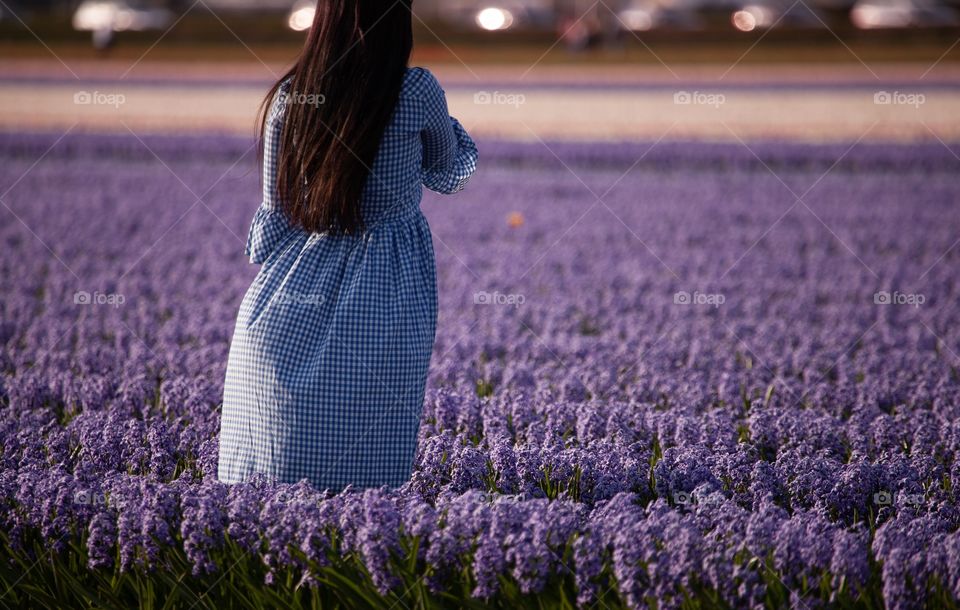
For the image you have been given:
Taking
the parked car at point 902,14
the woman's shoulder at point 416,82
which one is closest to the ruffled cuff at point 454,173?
the woman's shoulder at point 416,82

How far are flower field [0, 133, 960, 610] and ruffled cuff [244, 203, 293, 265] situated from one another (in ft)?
2.84

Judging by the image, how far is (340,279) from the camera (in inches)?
148

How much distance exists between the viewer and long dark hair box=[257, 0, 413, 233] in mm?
3537

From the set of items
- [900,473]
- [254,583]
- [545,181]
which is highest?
[545,181]

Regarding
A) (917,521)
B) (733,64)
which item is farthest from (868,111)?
(917,521)

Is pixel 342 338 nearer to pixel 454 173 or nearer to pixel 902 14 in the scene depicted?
pixel 454 173

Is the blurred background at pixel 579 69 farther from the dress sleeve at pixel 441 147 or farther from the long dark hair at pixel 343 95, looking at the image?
the long dark hair at pixel 343 95

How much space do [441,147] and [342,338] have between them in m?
0.82

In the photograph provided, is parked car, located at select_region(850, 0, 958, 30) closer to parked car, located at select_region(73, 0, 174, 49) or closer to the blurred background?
the blurred background

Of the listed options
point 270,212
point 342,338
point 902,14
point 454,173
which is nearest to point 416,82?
point 454,173

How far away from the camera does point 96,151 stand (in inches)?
600

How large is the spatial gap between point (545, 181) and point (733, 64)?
15.1m

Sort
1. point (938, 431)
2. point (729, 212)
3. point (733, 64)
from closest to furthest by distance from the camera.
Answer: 1. point (938, 431)
2. point (729, 212)
3. point (733, 64)

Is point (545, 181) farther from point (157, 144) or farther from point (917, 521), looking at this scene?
point (917, 521)
